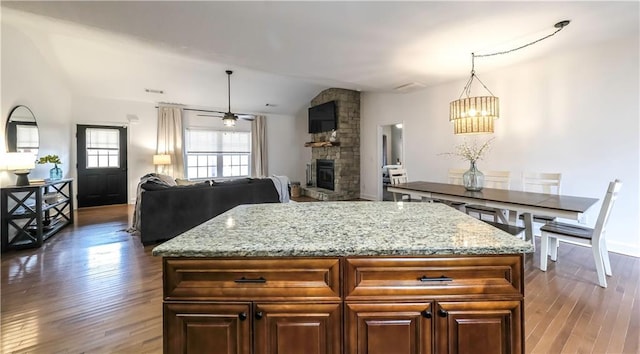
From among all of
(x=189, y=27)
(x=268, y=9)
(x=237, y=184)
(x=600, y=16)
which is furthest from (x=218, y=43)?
(x=600, y=16)

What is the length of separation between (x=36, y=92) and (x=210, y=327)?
5.92 m

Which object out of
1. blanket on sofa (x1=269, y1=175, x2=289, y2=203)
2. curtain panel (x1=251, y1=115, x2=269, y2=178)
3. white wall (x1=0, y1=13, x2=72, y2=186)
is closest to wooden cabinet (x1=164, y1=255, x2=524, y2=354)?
blanket on sofa (x1=269, y1=175, x2=289, y2=203)

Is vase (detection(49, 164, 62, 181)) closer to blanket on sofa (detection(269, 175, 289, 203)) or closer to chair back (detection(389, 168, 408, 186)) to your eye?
blanket on sofa (detection(269, 175, 289, 203))

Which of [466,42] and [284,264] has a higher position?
[466,42]

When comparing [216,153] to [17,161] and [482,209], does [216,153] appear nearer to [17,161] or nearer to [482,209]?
[17,161]

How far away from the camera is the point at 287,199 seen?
16.6 feet

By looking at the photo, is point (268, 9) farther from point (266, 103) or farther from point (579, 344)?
point (266, 103)

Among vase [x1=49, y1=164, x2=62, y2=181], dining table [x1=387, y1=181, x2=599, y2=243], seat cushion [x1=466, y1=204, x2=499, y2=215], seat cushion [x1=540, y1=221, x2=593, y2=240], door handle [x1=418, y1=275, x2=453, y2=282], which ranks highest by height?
vase [x1=49, y1=164, x2=62, y2=181]

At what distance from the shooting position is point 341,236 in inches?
46.1

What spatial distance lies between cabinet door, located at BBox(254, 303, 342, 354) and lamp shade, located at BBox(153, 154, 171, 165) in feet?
22.2

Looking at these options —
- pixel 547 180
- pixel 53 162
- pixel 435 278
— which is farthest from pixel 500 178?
pixel 53 162

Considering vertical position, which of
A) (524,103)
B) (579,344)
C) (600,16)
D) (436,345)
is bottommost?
(579,344)

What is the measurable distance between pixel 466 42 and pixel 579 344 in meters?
3.09

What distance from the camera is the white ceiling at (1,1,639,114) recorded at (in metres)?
2.67
